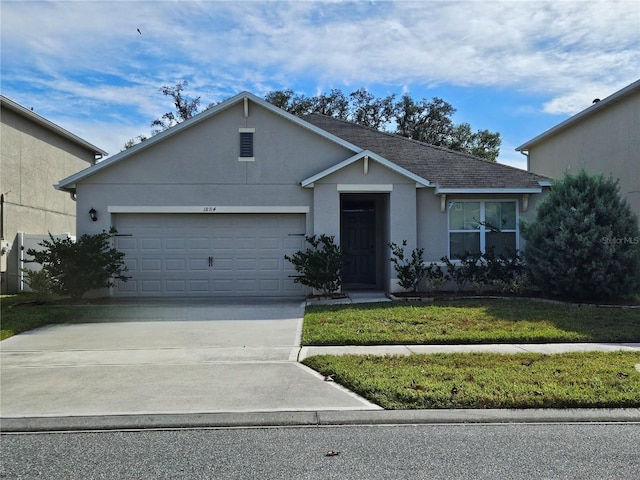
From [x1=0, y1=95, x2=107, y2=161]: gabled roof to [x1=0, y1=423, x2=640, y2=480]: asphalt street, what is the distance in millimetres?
15239

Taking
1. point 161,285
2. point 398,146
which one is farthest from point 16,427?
point 398,146

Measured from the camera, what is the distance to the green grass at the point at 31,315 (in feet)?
32.2

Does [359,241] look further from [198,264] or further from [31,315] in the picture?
[31,315]

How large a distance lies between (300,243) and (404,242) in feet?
9.33

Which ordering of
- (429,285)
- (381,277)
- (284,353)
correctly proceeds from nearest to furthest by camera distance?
(284,353) < (429,285) < (381,277)

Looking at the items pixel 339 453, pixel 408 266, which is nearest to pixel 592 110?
pixel 408 266

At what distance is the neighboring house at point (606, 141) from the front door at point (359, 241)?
572 cm

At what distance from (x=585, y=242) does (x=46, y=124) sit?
59.6 feet

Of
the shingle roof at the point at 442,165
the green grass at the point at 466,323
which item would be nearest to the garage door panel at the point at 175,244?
the green grass at the point at 466,323

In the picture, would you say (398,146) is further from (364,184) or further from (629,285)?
(629,285)

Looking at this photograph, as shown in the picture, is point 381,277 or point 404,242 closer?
point 404,242

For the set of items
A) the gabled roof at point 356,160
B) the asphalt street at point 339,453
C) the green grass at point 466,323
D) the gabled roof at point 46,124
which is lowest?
the asphalt street at point 339,453

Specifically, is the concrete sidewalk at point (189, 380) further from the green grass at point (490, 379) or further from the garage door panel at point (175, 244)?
the garage door panel at point (175, 244)

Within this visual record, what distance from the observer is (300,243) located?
14.3 m
